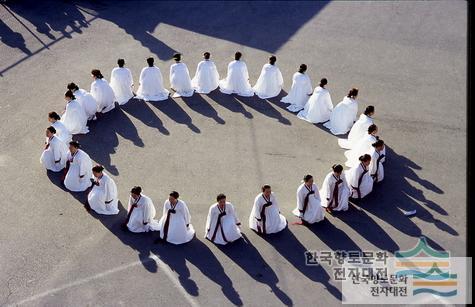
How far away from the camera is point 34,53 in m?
17.0

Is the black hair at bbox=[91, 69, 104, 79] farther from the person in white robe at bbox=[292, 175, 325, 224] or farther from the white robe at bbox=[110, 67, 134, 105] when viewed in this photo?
the person in white robe at bbox=[292, 175, 325, 224]

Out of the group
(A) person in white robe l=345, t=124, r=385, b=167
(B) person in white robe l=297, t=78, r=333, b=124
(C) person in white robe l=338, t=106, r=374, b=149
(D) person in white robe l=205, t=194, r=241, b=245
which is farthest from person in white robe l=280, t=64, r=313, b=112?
(D) person in white robe l=205, t=194, r=241, b=245

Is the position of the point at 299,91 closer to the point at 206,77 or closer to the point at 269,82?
the point at 269,82

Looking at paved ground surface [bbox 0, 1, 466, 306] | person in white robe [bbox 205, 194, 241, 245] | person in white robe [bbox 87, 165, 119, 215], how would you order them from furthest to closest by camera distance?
1. person in white robe [bbox 87, 165, 119, 215]
2. person in white robe [bbox 205, 194, 241, 245]
3. paved ground surface [bbox 0, 1, 466, 306]

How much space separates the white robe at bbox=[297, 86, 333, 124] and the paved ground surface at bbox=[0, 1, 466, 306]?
471 mm

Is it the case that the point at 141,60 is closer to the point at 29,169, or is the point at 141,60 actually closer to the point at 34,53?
the point at 34,53

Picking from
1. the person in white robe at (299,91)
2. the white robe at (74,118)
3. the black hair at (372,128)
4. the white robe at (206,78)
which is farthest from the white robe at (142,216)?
the person in white robe at (299,91)

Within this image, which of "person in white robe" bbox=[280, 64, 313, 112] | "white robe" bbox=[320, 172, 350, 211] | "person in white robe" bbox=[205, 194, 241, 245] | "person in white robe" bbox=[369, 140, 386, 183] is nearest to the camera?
"person in white robe" bbox=[205, 194, 241, 245]

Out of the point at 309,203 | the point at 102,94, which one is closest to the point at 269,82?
the point at 102,94

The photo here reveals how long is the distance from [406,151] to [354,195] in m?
2.45

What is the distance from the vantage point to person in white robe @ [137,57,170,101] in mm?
14781

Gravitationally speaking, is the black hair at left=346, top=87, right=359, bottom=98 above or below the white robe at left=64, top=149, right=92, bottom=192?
above

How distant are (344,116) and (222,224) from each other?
5017 millimetres

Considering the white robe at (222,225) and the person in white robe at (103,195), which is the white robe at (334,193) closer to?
the white robe at (222,225)
